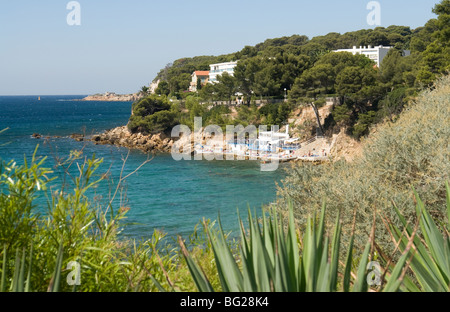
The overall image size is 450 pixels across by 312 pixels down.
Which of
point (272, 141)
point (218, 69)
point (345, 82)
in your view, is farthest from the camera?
point (218, 69)

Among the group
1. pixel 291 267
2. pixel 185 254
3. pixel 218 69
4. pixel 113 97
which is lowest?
pixel 291 267

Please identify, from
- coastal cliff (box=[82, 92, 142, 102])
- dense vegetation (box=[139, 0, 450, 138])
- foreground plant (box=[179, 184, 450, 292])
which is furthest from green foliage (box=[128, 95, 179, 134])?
coastal cliff (box=[82, 92, 142, 102])

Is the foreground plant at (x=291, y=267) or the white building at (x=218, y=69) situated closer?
the foreground plant at (x=291, y=267)

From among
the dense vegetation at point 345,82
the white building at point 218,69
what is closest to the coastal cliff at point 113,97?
the white building at point 218,69

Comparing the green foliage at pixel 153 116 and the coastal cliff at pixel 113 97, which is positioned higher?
the coastal cliff at pixel 113 97

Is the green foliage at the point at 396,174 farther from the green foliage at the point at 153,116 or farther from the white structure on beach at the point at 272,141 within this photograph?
the green foliage at the point at 153,116

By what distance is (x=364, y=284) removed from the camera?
7.23 feet

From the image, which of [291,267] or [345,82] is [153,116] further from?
[291,267]

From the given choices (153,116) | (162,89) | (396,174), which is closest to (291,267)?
(396,174)

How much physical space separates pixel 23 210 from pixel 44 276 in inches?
17.1

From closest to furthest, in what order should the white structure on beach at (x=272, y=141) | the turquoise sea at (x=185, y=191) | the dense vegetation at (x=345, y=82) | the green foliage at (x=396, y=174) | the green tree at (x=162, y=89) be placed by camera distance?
the green foliage at (x=396, y=174)
the turquoise sea at (x=185, y=191)
the dense vegetation at (x=345, y=82)
the white structure on beach at (x=272, y=141)
the green tree at (x=162, y=89)
